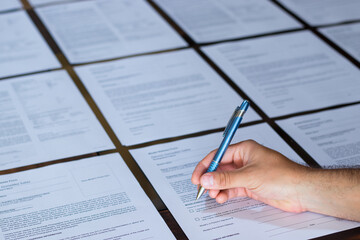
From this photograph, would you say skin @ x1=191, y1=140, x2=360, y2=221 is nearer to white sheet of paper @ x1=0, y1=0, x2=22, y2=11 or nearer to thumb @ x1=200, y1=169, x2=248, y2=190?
thumb @ x1=200, y1=169, x2=248, y2=190

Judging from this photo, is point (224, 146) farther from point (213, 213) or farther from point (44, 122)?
point (44, 122)

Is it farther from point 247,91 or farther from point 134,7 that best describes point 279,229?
point 134,7

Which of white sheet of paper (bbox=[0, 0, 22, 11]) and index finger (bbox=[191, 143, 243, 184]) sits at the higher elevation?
white sheet of paper (bbox=[0, 0, 22, 11])

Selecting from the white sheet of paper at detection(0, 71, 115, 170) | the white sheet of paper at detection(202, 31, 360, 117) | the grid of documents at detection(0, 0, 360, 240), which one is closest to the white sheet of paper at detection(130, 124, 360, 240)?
the grid of documents at detection(0, 0, 360, 240)

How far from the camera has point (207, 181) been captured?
3.47 feet

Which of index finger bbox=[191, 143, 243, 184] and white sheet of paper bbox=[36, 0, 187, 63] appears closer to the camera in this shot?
index finger bbox=[191, 143, 243, 184]

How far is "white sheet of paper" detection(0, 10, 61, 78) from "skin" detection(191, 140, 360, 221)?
0.71 metres

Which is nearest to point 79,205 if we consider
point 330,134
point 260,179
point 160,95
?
point 260,179

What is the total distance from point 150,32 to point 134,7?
200mm

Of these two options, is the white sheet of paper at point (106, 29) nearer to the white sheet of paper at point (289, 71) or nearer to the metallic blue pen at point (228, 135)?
the white sheet of paper at point (289, 71)

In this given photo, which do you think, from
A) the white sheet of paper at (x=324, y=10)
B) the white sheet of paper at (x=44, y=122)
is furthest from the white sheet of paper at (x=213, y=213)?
the white sheet of paper at (x=324, y=10)

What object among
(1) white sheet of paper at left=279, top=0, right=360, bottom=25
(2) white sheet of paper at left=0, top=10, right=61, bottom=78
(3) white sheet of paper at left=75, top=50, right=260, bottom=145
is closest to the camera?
(3) white sheet of paper at left=75, top=50, right=260, bottom=145

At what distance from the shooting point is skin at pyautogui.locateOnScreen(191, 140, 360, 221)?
1.07 metres

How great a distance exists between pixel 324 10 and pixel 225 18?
0.38m
